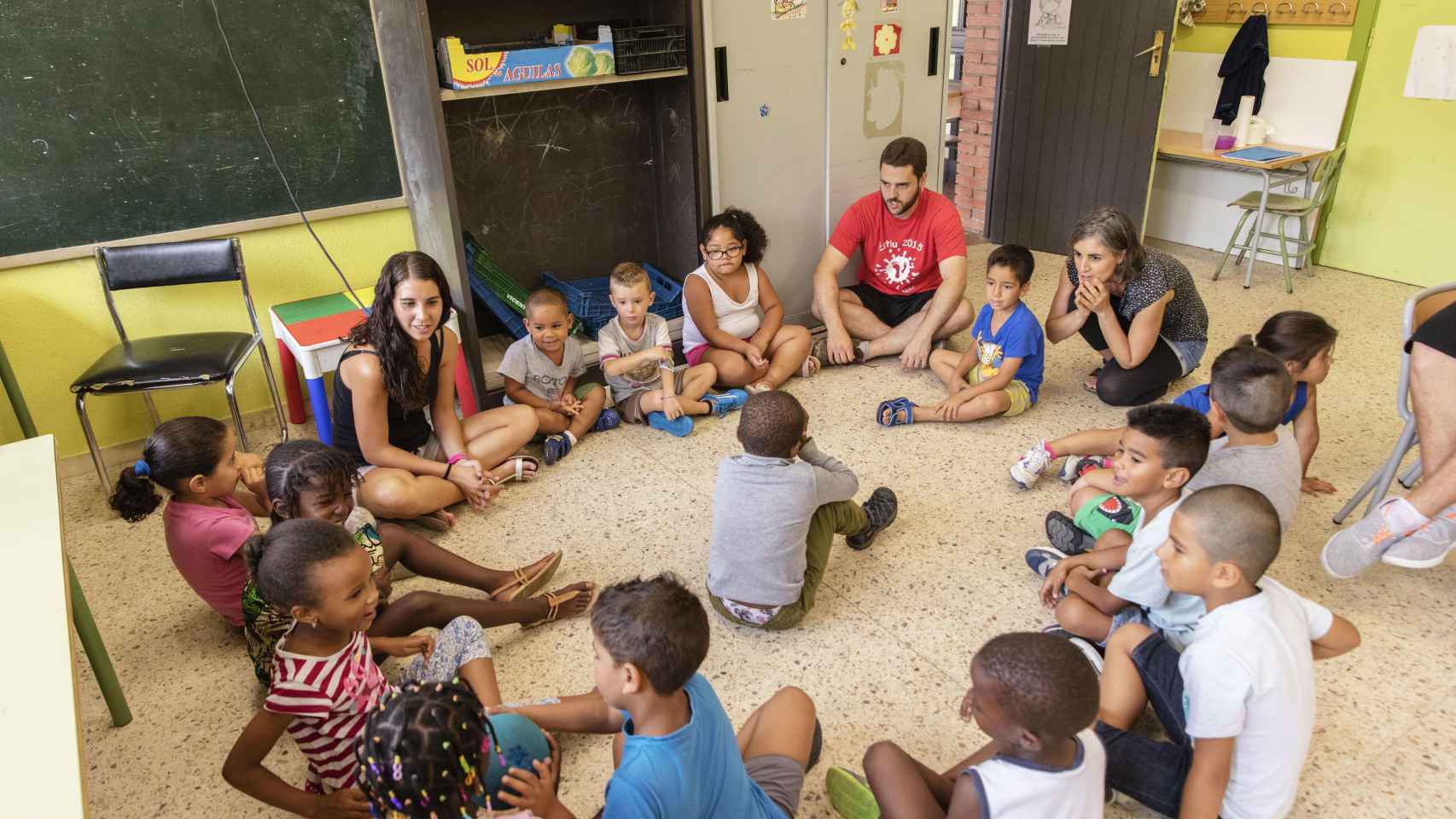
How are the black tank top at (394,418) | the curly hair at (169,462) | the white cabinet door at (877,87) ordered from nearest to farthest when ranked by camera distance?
1. the curly hair at (169,462)
2. the black tank top at (394,418)
3. the white cabinet door at (877,87)

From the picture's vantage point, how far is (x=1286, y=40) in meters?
4.35

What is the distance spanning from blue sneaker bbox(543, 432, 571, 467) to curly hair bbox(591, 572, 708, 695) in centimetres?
174

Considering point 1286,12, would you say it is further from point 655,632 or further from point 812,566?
point 655,632

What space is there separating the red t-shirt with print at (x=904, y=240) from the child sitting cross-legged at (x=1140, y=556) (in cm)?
173

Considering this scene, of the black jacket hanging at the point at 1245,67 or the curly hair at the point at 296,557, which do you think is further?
the black jacket hanging at the point at 1245,67

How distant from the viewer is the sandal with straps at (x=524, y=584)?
2.28 meters

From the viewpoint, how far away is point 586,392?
328 centimetres

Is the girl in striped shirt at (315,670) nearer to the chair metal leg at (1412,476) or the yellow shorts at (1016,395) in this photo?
the yellow shorts at (1016,395)

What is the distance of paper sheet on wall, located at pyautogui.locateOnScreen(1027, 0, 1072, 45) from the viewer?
459 centimetres

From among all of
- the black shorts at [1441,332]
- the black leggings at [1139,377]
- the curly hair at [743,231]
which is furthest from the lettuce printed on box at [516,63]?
the black shorts at [1441,332]

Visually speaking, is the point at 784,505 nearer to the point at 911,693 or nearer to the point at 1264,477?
the point at 911,693

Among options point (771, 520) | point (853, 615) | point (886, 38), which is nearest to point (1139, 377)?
point (853, 615)

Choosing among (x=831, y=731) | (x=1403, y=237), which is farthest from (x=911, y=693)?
(x=1403, y=237)

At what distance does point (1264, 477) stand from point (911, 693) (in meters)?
0.92
